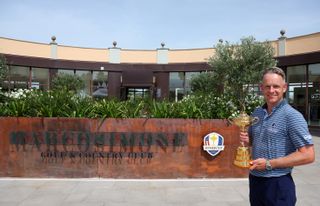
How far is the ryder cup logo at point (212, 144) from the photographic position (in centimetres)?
774

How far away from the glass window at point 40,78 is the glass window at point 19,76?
446 millimetres

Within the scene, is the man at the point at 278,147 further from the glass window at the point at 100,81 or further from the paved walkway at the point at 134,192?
the glass window at the point at 100,81

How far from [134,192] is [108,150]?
1.47 metres

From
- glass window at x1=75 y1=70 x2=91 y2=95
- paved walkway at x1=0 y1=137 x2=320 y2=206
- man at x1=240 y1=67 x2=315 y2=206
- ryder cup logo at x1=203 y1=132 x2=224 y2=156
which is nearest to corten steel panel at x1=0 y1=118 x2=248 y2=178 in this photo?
ryder cup logo at x1=203 y1=132 x2=224 y2=156

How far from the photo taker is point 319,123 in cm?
2109

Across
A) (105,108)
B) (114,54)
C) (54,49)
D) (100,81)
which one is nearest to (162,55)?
(114,54)

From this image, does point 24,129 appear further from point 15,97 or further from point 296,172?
point 296,172

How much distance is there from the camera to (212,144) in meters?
7.75

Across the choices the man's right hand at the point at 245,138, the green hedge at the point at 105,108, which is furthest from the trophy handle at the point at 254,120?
the green hedge at the point at 105,108

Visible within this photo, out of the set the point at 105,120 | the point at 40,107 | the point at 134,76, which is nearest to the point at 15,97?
the point at 40,107

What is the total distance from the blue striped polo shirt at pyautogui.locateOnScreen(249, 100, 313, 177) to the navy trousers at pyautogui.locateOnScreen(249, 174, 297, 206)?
5 cm

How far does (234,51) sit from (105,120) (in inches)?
405

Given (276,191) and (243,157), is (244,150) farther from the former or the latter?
(276,191)

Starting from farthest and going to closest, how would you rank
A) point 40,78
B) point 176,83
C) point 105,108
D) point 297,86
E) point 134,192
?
point 176,83, point 40,78, point 297,86, point 105,108, point 134,192
